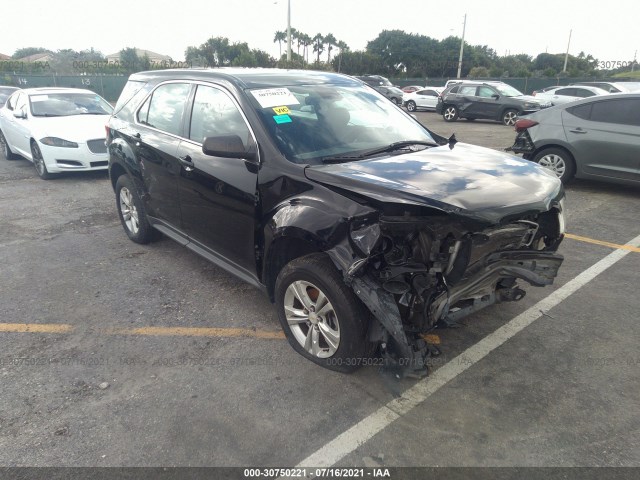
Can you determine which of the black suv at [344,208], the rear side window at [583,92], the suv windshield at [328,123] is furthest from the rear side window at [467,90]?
the suv windshield at [328,123]

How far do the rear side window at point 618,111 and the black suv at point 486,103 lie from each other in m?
10.9

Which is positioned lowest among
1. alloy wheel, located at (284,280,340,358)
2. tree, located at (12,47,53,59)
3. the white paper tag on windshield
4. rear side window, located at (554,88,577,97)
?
alloy wheel, located at (284,280,340,358)

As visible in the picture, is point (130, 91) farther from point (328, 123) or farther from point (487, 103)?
point (487, 103)

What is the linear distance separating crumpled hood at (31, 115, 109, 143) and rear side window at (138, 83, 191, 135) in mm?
4284

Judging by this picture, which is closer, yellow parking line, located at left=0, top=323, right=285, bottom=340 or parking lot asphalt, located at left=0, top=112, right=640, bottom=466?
parking lot asphalt, located at left=0, top=112, right=640, bottom=466

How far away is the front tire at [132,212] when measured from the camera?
516cm

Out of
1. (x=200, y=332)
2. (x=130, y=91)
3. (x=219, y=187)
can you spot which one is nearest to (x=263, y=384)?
(x=200, y=332)

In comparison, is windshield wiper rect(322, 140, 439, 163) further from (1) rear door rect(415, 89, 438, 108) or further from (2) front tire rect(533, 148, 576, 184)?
(1) rear door rect(415, 89, 438, 108)

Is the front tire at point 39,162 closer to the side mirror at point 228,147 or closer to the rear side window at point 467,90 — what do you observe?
the side mirror at point 228,147

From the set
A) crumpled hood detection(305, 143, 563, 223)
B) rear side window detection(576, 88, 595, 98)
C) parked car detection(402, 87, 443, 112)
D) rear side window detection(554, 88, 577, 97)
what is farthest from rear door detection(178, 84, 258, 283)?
parked car detection(402, 87, 443, 112)

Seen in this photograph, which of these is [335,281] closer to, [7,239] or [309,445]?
[309,445]

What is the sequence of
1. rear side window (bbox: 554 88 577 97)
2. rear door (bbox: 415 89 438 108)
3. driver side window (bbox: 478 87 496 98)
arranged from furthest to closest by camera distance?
rear door (bbox: 415 89 438 108)
rear side window (bbox: 554 88 577 97)
driver side window (bbox: 478 87 496 98)

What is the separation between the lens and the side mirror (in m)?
3.31

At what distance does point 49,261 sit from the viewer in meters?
5.10
